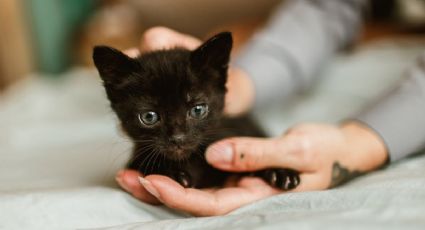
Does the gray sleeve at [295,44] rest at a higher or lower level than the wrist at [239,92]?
higher

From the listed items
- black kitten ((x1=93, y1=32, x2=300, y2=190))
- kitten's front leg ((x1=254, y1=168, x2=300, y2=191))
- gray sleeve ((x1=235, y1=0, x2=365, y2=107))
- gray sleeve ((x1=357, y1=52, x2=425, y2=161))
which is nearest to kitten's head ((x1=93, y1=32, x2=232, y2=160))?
black kitten ((x1=93, y1=32, x2=300, y2=190))

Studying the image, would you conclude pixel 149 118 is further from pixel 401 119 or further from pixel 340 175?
pixel 401 119

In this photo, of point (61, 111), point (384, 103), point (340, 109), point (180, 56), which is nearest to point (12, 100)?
point (61, 111)

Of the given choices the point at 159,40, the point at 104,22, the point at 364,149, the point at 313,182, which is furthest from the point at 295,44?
the point at 104,22

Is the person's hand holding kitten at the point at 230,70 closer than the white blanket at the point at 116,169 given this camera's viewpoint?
No

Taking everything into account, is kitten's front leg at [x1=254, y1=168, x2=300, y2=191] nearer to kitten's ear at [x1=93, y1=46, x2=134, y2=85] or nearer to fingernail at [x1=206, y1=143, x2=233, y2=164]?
fingernail at [x1=206, y1=143, x2=233, y2=164]

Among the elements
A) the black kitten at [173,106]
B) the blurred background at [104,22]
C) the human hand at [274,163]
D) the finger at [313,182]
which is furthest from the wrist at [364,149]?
the blurred background at [104,22]

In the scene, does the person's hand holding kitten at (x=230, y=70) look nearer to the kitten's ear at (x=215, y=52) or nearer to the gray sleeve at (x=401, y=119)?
the kitten's ear at (x=215, y=52)
